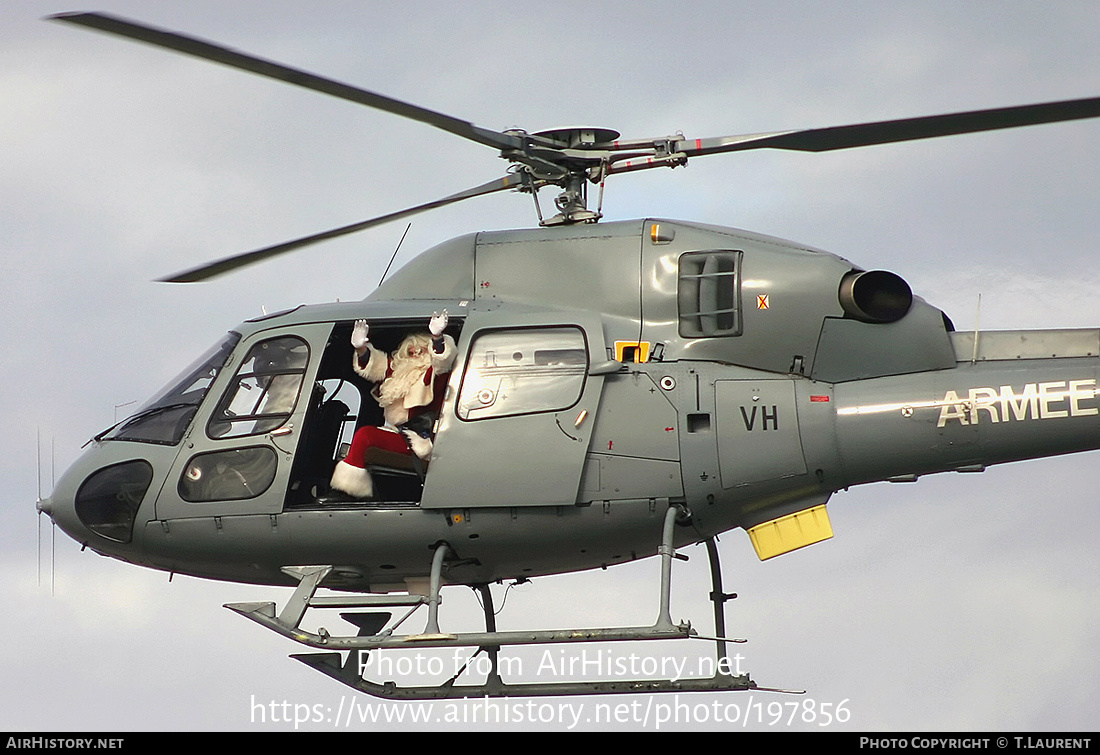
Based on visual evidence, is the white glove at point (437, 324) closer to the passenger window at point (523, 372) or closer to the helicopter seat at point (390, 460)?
the passenger window at point (523, 372)

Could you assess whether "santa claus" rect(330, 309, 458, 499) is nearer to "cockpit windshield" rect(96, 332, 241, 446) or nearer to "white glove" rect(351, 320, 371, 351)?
"white glove" rect(351, 320, 371, 351)

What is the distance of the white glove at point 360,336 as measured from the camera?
44.6ft

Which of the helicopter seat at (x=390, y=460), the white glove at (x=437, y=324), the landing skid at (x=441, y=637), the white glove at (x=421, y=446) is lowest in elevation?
the landing skid at (x=441, y=637)

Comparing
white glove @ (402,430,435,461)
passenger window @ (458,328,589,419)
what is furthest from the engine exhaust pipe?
white glove @ (402,430,435,461)

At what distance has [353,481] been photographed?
529 inches

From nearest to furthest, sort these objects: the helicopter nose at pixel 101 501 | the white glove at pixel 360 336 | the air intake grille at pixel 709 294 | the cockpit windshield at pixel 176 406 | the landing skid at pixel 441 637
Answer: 1. the landing skid at pixel 441 637
2. the air intake grille at pixel 709 294
3. the white glove at pixel 360 336
4. the helicopter nose at pixel 101 501
5. the cockpit windshield at pixel 176 406

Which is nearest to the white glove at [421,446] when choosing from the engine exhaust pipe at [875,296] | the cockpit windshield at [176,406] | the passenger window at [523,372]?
the passenger window at [523,372]

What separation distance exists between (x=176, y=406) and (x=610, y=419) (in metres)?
4.01

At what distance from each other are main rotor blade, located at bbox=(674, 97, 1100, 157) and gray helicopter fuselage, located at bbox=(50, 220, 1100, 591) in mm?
1028

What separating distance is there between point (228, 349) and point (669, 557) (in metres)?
4.54

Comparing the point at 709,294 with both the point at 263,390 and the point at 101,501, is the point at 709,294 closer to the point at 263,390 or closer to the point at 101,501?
the point at 263,390

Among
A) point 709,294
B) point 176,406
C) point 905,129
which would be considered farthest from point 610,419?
point 176,406
